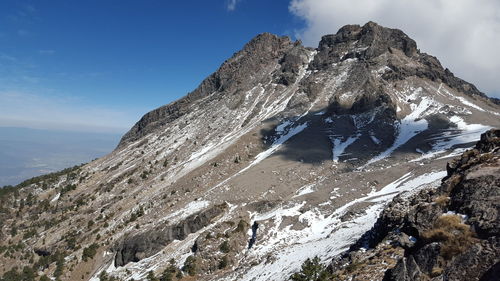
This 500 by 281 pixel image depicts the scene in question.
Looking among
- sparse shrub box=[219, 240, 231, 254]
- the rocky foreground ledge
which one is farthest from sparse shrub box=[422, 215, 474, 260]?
sparse shrub box=[219, 240, 231, 254]

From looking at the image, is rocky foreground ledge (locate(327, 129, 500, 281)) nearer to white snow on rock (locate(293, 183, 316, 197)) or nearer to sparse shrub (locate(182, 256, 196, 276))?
sparse shrub (locate(182, 256, 196, 276))

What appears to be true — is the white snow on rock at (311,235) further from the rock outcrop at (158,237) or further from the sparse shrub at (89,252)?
the sparse shrub at (89,252)

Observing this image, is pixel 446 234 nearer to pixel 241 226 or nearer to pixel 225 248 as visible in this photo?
pixel 225 248

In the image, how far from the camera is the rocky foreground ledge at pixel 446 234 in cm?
1418

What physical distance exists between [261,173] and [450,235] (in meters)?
54.3

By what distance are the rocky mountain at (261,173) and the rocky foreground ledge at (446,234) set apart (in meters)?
0.90

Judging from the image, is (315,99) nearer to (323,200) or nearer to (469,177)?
(323,200)

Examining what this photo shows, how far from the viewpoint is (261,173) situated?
7094 cm

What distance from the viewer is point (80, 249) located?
6388 cm

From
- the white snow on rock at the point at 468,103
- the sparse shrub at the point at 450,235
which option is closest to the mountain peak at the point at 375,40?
the white snow on rock at the point at 468,103

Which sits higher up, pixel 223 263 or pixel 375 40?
pixel 375 40

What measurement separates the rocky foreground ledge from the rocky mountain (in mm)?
898

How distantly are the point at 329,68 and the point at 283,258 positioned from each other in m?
98.4

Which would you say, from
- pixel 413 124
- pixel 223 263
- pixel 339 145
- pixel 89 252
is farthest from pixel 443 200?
pixel 413 124
